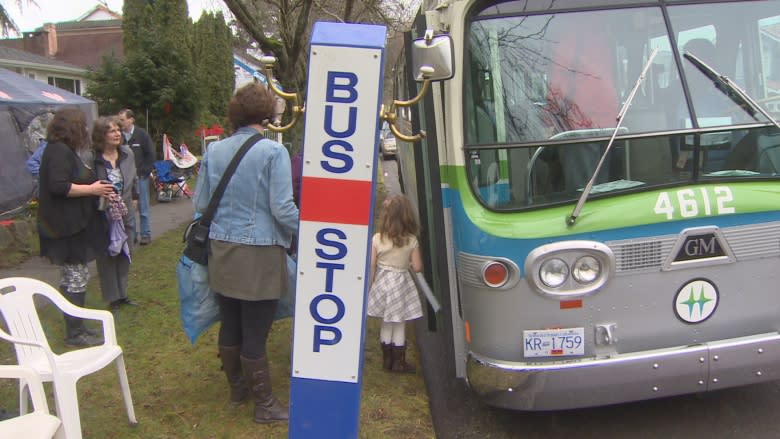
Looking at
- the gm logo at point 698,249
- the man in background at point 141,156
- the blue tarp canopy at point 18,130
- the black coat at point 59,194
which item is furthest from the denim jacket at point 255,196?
the blue tarp canopy at point 18,130

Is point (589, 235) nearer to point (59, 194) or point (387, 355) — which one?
point (387, 355)

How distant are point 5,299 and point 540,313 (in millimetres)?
2719

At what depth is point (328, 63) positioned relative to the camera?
8.71ft

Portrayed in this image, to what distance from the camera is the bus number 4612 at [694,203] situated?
3432 mm

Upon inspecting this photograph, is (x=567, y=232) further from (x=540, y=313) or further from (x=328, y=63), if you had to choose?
(x=328, y=63)

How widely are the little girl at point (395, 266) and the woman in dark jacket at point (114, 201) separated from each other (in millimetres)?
2158

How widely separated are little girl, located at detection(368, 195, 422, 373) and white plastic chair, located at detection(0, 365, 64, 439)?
2.13 m

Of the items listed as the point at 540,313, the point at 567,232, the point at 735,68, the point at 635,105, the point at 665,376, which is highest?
the point at 735,68

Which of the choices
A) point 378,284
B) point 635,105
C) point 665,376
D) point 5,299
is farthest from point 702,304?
point 5,299

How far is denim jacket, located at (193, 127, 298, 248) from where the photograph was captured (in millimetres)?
3535

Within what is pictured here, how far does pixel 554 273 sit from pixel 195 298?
2002 millimetres

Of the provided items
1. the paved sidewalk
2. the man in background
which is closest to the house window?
the paved sidewalk

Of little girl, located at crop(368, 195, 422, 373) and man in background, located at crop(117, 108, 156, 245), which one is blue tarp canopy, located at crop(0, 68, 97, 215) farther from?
little girl, located at crop(368, 195, 422, 373)

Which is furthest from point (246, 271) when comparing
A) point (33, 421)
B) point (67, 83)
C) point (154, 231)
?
point (67, 83)
